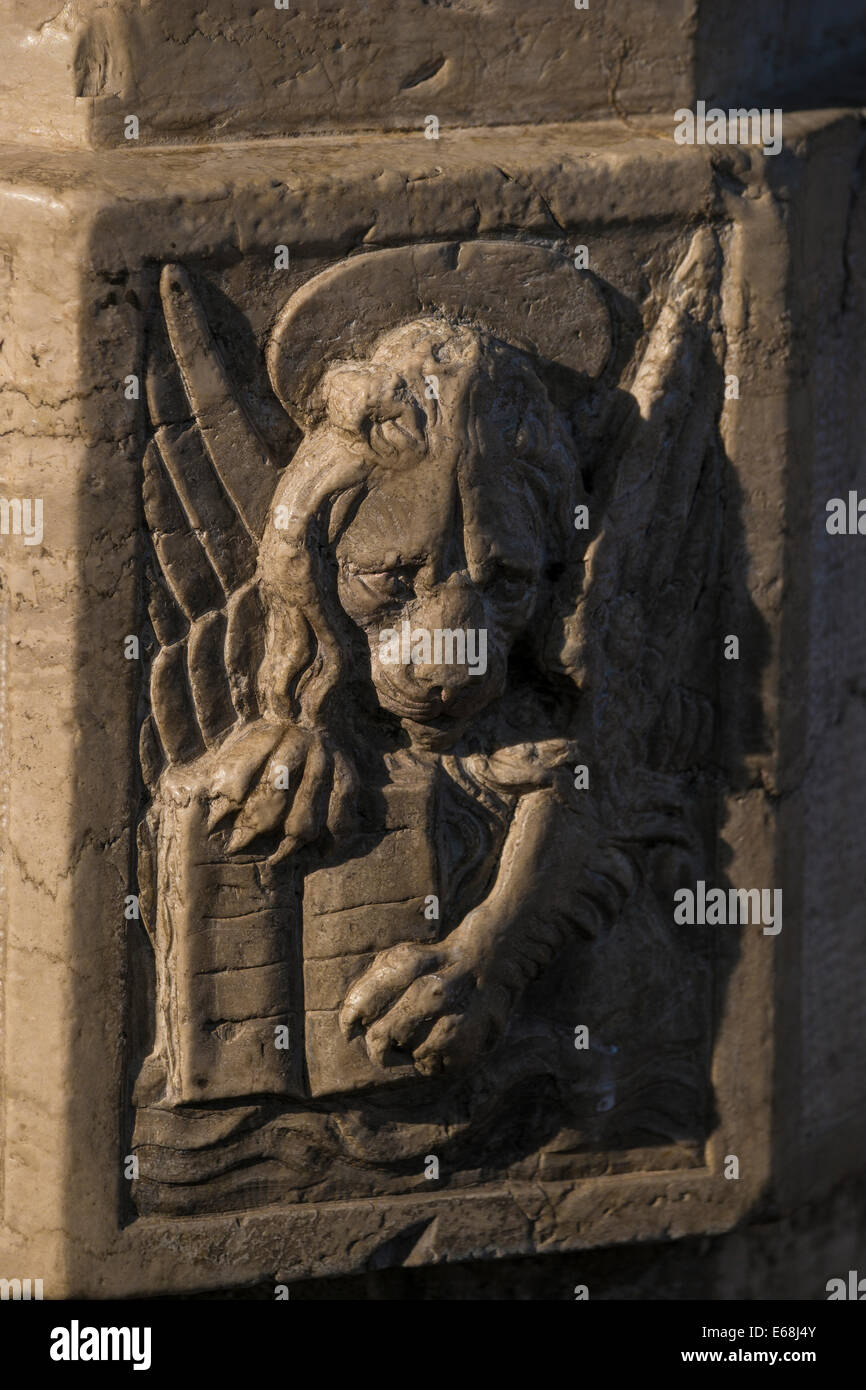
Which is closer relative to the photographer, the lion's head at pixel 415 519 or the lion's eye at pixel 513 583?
the lion's head at pixel 415 519

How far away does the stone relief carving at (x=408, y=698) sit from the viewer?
429 cm

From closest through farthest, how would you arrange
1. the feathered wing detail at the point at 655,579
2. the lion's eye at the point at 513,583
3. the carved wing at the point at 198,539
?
the carved wing at the point at 198,539 → the lion's eye at the point at 513,583 → the feathered wing detail at the point at 655,579

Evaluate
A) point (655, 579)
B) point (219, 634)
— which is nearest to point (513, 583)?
point (655, 579)

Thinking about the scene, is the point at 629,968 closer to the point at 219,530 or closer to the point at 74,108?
the point at 219,530

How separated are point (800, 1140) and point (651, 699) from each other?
1155 millimetres

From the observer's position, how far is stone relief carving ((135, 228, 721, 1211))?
14.1 ft

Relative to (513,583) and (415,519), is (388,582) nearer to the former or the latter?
(415,519)

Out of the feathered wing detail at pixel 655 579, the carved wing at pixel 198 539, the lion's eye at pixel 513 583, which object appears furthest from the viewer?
the feathered wing detail at pixel 655 579

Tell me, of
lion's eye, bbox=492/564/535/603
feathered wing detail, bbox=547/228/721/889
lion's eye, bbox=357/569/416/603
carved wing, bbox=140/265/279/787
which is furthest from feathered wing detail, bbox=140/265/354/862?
feathered wing detail, bbox=547/228/721/889

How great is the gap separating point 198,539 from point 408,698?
525mm

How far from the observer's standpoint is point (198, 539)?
4.33 m

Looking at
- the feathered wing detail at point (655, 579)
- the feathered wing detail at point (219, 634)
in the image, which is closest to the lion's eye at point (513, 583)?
the feathered wing detail at point (655, 579)

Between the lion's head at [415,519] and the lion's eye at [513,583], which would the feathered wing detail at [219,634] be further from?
the lion's eye at [513,583]

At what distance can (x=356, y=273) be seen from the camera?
428cm
